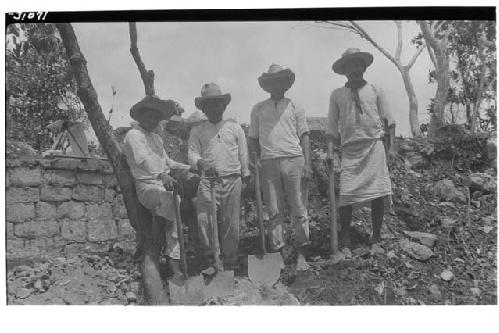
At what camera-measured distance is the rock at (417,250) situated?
5.74 m

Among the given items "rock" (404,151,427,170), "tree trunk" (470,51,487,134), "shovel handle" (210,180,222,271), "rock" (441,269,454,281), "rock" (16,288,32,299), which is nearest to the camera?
"rock" (16,288,32,299)

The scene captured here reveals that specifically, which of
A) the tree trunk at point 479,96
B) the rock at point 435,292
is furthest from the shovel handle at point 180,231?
the tree trunk at point 479,96

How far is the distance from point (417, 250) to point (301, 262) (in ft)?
3.67

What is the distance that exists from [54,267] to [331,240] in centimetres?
264

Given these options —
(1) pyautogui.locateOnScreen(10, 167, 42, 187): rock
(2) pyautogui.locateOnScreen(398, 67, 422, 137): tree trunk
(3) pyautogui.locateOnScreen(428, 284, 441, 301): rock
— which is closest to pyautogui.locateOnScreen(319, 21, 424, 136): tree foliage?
(2) pyautogui.locateOnScreen(398, 67, 422, 137): tree trunk

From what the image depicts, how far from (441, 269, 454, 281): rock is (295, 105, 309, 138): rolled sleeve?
6.11 feet

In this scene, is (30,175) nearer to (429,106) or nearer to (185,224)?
(185,224)

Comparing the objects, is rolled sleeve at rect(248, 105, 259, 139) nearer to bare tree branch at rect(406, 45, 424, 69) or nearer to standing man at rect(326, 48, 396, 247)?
standing man at rect(326, 48, 396, 247)

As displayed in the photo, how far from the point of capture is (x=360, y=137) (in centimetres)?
592

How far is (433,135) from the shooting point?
6297 mm

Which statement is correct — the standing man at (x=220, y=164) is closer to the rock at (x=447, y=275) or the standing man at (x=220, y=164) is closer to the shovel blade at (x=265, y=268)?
the shovel blade at (x=265, y=268)

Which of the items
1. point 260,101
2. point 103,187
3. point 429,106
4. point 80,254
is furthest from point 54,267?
point 429,106

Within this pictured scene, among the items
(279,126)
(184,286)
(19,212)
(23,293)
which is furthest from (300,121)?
(23,293)

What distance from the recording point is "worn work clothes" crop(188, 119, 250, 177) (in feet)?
19.4
